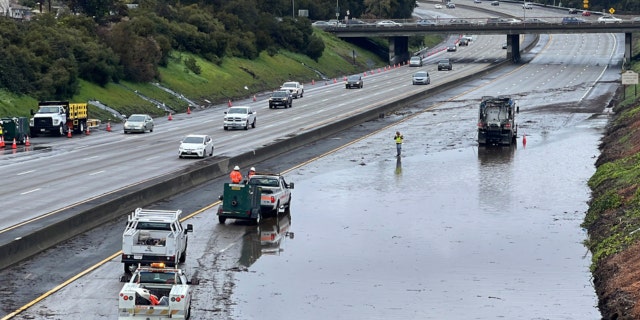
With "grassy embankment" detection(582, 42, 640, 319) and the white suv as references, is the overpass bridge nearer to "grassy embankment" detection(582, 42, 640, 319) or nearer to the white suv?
the white suv

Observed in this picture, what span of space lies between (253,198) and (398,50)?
124426 mm

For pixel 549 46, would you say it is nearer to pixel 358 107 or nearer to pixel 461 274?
pixel 358 107

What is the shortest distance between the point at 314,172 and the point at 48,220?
22303 mm

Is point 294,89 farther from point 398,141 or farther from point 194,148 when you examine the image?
point 194,148

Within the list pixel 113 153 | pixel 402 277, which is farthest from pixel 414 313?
pixel 113 153

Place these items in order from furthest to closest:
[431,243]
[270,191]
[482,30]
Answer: [482,30]
[270,191]
[431,243]

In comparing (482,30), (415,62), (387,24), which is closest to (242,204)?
(482,30)

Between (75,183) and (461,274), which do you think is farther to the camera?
(75,183)

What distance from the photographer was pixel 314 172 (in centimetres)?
6022

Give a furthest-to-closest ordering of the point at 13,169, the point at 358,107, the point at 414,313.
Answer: the point at 358,107, the point at 13,169, the point at 414,313

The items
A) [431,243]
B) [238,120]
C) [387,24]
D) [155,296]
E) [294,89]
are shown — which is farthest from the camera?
[387,24]

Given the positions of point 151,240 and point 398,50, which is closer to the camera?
point 151,240

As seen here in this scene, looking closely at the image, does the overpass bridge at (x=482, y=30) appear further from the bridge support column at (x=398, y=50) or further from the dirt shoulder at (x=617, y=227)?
the dirt shoulder at (x=617, y=227)

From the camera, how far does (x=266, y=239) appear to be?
4138 centimetres
